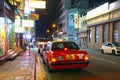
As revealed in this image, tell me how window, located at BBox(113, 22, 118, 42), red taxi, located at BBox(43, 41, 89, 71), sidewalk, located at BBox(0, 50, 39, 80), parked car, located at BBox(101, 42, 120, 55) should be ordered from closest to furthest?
sidewalk, located at BBox(0, 50, 39, 80) → red taxi, located at BBox(43, 41, 89, 71) → parked car, located at BBox(101, 42, 120, 55) → window, located at BBox(113, 22, 118, 42)

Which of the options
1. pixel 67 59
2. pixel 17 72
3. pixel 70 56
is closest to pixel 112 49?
pixel 70 56

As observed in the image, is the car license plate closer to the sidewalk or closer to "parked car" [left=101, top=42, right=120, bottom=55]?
the sidewalk

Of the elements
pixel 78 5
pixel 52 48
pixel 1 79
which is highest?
pixel 78 5

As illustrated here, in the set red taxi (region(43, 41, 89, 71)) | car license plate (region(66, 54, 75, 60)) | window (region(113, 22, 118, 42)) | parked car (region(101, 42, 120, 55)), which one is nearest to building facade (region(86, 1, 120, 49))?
window (region(113, 22, 118, 42))

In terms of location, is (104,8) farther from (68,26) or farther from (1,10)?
(68,26)

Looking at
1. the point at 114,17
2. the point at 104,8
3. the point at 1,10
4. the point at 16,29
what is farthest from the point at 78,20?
the point at 1,10

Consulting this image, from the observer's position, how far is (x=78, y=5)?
9000 centimetres


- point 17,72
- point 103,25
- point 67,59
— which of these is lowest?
point 17,72

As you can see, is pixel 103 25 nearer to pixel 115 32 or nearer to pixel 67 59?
pixel 115 32

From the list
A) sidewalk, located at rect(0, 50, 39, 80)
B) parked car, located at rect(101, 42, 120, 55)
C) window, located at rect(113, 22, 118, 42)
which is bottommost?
sidewalk, located at rect(0, 50, 39, 80)

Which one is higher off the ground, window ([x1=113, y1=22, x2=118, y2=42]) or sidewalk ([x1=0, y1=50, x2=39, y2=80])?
window ([x1=113, y1=22, x2=118, y2=42])

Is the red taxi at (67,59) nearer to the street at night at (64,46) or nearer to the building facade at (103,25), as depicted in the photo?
the street at night at (64,46)

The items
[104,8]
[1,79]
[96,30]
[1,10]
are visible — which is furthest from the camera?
[96,30]

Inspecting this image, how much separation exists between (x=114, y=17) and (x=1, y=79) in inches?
1155
